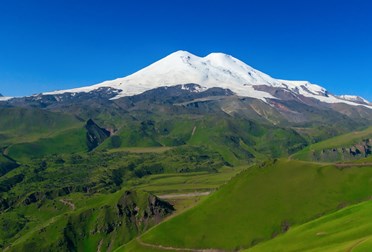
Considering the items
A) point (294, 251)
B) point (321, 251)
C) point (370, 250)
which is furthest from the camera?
point (294, 251)

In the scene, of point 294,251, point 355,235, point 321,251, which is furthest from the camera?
point 294,251

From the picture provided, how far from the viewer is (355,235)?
185875 millimetres

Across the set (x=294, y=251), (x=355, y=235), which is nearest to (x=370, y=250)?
(x=355, y=235)

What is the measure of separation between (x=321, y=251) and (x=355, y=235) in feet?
75.9

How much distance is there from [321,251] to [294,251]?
26.9m

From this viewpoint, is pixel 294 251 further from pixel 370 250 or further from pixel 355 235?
pixel 370 250

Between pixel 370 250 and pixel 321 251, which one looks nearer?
pixel 370 250

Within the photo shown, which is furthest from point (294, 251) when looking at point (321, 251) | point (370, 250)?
point (370, 250)

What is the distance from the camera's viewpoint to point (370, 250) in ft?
472

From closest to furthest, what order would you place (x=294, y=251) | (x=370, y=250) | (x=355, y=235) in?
1. (x=370, y=250)
2. (x=355, y=235)
3. (x=294, y=251)

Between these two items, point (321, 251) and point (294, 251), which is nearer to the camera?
point (321, 251)

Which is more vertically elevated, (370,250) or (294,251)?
(370,250)

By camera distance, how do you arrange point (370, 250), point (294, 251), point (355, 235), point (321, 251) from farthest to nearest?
point (294, 251), point (355, 235), point (321, 251), point (370, 250)

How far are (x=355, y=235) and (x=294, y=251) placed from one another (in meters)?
28.0
